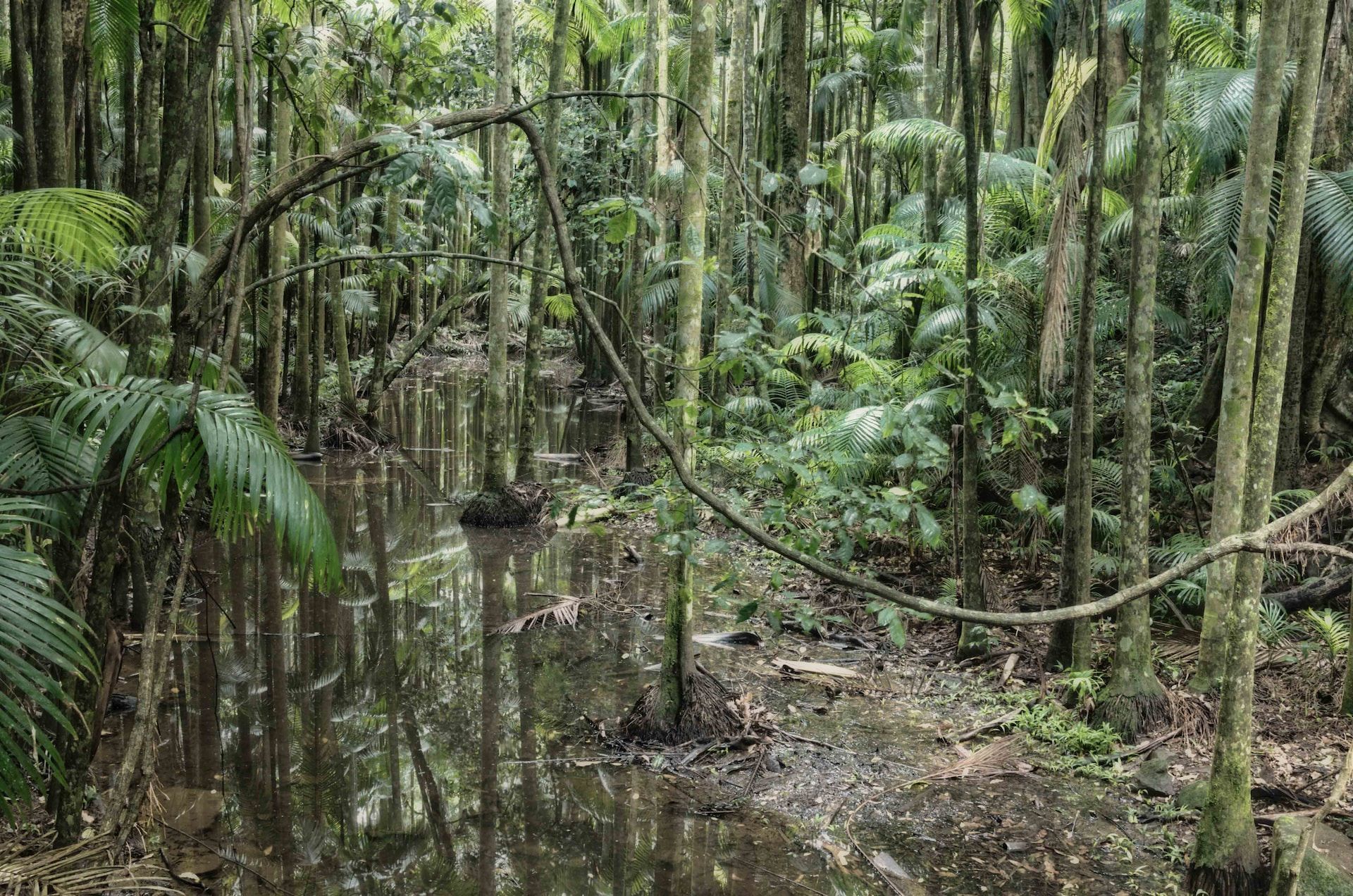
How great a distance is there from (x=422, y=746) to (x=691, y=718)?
64.0 inches

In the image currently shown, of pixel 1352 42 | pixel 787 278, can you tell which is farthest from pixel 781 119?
pixel 1352 42

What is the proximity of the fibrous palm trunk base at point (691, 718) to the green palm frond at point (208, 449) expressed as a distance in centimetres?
323

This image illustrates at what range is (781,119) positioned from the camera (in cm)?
1319

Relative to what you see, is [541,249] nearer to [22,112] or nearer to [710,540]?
[710,540]

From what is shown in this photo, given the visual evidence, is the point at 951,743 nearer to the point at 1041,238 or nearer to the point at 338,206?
the point at 1041,238

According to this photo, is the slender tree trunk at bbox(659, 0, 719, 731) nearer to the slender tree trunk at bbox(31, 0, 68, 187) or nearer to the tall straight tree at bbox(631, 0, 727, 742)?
the tall straight tree at bbox(631, 0, 727, 742)

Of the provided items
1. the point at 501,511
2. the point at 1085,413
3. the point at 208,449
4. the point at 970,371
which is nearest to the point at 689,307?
the point at 970,371

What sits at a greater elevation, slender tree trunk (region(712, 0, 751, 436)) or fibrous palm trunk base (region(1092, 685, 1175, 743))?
slender tree trunk (region(712, 0, 751, 436))

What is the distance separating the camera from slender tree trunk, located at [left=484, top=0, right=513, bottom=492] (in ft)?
36.7

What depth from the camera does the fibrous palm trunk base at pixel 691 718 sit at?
605 cm

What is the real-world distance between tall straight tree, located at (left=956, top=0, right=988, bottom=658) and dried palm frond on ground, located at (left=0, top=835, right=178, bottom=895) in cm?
526

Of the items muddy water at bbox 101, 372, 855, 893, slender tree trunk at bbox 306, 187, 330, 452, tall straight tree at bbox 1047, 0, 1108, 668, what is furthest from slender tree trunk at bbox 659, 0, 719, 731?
slender tree trunk at bbox 306, 187, 330, 452

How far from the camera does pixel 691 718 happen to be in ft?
19.9

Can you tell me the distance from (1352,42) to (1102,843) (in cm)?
752
